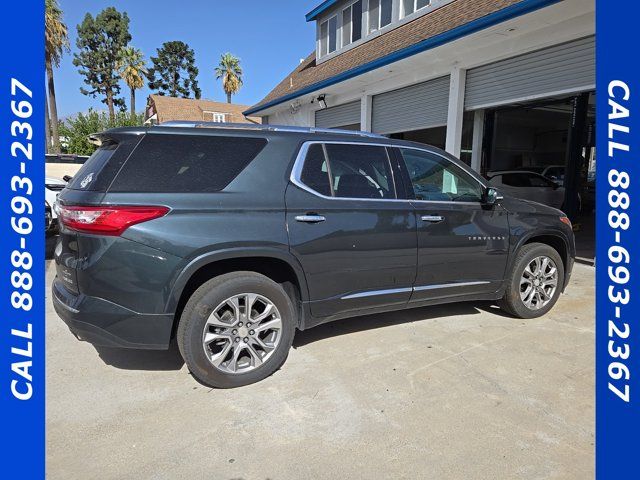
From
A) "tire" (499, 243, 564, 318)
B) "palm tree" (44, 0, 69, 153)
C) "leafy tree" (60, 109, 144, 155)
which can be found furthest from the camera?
"leafy tree" (60, 109, 144, 155)

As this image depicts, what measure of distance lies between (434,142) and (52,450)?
51.1 ft

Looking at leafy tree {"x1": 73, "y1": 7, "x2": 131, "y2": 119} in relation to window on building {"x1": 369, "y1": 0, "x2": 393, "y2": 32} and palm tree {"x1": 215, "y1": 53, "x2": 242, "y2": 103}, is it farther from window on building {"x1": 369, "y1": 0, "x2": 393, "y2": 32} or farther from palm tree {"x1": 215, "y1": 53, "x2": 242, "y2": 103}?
window on building {"x1": 369, "y1": 0, "x2": 393, "y2": 32}

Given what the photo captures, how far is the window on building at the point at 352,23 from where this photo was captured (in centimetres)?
1421

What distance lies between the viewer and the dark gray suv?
2.84 metres

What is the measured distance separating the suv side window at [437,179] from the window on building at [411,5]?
9.01 m

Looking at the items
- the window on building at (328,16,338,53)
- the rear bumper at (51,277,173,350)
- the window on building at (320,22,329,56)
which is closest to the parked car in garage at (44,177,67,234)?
the rear bumper at (51,277,173,350)

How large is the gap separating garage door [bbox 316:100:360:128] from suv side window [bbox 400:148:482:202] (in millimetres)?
9698

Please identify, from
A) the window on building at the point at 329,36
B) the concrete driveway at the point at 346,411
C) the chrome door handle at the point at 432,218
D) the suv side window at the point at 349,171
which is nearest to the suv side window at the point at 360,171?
the suv side window at the point at 349,171

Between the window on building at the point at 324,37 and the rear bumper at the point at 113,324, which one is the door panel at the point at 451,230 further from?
the window on building at the point at 324,37

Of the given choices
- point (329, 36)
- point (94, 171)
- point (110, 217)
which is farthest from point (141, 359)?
point (329, 36)

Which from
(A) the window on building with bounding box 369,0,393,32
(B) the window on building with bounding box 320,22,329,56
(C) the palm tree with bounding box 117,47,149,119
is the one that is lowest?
(A) the window on building with bounding box 369,0,393,32

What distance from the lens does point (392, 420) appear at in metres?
2.80

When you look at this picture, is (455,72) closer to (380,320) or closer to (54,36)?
(380,320)
